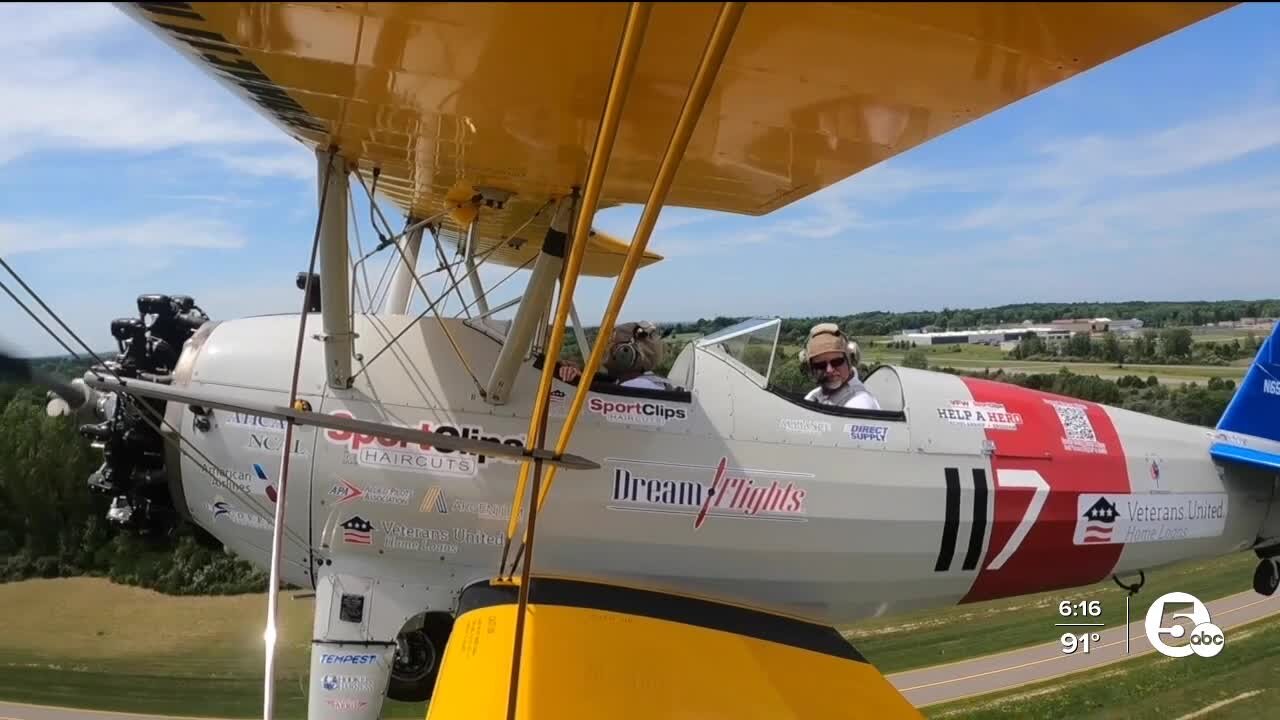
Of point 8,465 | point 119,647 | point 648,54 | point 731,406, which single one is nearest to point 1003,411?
point 731,406

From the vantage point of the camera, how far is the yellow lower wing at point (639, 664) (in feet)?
8.80

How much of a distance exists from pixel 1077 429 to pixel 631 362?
237 cm

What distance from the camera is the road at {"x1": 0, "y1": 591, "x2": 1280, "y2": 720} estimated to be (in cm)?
696

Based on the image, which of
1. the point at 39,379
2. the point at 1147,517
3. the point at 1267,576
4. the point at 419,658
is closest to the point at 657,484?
the point at 419,658

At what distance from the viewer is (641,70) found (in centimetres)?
193

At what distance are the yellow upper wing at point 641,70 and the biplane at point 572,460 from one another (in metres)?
0.02

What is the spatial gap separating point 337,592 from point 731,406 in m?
1.89

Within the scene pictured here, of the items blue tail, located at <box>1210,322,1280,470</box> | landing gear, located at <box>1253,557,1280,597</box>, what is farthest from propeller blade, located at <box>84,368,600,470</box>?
landing gear, located at <box>1253,557,1280,597</box>

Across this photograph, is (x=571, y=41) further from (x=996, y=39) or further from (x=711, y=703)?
(x=711, y=703)

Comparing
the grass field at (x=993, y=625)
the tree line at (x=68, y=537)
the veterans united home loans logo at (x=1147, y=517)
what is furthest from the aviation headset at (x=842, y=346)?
the tree line at (x=68, y=537)

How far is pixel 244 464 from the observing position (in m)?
3.06

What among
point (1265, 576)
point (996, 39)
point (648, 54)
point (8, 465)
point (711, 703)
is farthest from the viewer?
point (8, 465)

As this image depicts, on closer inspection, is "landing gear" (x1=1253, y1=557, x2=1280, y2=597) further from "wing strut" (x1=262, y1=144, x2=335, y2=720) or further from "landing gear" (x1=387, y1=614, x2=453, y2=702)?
"wing strut" (x1=262, y1=144, x2=335, y2=720)

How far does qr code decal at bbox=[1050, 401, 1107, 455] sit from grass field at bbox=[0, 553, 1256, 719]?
334 cm
